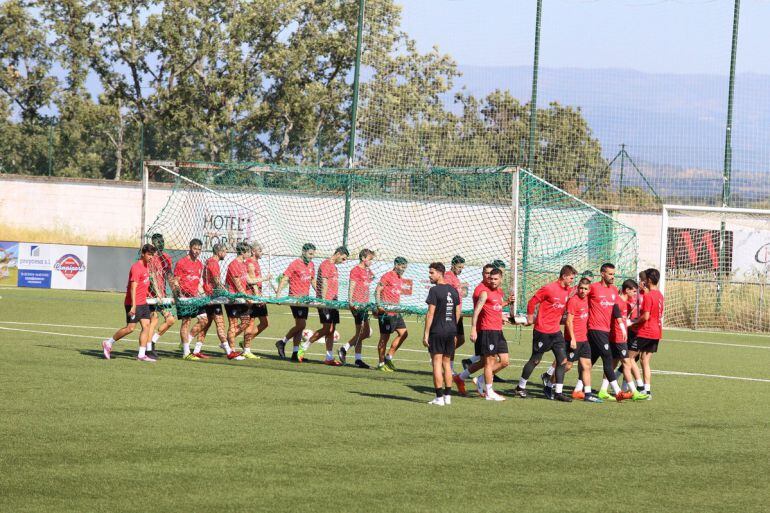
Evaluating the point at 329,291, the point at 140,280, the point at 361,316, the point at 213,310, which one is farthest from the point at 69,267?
the point at 361,316

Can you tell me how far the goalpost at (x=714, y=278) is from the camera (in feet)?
107

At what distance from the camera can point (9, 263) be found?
134ft

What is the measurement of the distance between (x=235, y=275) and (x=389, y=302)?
308 cm

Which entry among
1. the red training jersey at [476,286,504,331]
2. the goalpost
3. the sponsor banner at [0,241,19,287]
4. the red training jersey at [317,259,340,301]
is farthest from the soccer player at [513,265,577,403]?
the sponsor banner at [0,241,19,287]

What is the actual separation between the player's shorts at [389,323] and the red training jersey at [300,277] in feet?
5.99

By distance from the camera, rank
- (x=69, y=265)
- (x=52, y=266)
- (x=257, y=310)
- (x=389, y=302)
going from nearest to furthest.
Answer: (x=389, y=302)
(x=257, y=310)
(x=52, y=266)
(x=69, y=265)

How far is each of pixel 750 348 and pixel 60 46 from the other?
44.9 meters

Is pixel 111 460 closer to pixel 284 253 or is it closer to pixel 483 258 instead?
pixel 284 253

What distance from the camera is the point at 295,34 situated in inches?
2292

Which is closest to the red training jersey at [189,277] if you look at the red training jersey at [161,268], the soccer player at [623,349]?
the red training jersey at [161,268]

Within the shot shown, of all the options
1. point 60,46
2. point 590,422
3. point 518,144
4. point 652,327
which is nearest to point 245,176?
point 518,144

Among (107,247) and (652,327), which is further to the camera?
(107,247)

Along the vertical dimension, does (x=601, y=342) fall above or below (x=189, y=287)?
below

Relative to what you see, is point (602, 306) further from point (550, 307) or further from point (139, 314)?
point (139, 314)
